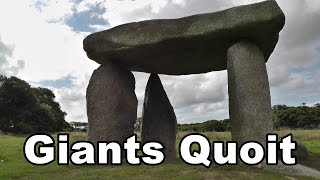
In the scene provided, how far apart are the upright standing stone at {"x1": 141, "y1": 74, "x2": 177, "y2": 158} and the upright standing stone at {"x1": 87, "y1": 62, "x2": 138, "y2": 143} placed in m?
1.27

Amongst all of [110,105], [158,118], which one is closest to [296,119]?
[158,118]

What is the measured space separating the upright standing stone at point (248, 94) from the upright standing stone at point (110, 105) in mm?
3476

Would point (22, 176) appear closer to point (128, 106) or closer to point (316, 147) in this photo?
point (128, 106)

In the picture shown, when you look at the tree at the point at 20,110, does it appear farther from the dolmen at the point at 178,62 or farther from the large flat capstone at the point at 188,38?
the large flat capstone at the point at 188,38

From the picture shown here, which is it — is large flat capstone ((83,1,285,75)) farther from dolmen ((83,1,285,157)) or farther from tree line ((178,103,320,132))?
tree line ((178,103,320,132))

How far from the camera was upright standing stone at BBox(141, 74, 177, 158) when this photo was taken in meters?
15.2

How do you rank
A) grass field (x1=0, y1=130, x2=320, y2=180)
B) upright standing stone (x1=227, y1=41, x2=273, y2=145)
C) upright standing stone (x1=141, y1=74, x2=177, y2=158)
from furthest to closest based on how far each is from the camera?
upright standing stone (x1=141, y1=74, x2=177, y2=158) → upright standing stone (x1=227, y1=41, x2=273, y2=145) → grass field (x1=0, y1=130, x2=320, y2=180)

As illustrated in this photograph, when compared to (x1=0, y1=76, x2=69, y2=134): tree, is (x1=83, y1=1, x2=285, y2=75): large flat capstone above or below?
above

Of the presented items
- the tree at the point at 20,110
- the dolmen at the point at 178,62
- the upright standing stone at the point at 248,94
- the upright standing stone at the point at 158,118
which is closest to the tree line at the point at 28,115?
the tree at the point at 20,110

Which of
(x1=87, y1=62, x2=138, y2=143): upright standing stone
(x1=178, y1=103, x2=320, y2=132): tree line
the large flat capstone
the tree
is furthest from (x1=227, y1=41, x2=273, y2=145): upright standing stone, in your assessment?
the tree

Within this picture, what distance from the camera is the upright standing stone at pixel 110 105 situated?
515 inches

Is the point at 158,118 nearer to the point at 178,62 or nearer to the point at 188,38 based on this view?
the point at 178,62

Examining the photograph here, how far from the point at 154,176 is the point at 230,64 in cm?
Result: 393

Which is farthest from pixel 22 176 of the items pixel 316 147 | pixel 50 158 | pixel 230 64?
pixel 316 147
